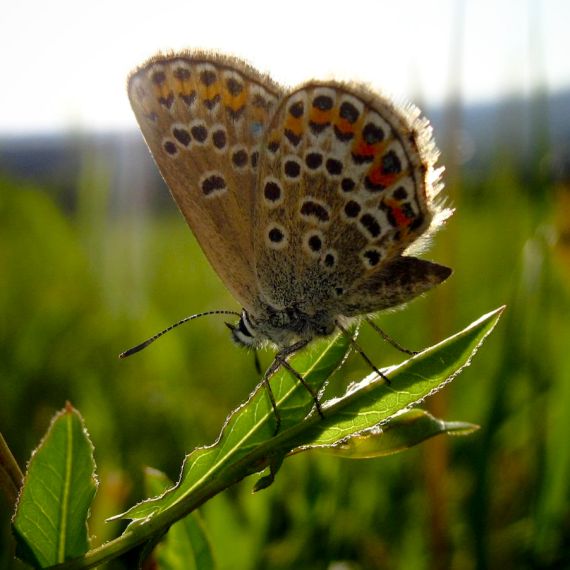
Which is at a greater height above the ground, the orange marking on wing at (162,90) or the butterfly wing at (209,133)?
the orange marking on wing at (162,90)

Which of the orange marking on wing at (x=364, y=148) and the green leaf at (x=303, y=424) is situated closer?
the green leaf at (x=303, y=424)

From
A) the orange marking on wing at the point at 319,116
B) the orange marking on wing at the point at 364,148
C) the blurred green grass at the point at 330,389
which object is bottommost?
the blurred green grass at the point at 330,389

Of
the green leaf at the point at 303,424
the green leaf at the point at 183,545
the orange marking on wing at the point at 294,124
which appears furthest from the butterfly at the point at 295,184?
the green leaf at the point at 303,424

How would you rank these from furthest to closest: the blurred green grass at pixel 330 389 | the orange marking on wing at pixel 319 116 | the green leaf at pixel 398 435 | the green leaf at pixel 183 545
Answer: the blurred green grass at pixel 330 389
the orange marking on wing at pixel 319 116
the green leaf at pixel 183 545
the green leaf at pixel 398 435

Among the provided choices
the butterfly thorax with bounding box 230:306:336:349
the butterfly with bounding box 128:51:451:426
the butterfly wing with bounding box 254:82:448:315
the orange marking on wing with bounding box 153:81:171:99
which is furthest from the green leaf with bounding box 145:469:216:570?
the orange marking on wing with bounding box 153:81:171:99

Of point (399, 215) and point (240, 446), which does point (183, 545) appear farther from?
point (399, 215)

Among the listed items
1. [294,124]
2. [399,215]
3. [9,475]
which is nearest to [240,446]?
[9,475]

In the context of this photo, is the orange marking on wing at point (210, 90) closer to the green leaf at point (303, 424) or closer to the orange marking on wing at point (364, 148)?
the orange marking on wing at point (364, 148)

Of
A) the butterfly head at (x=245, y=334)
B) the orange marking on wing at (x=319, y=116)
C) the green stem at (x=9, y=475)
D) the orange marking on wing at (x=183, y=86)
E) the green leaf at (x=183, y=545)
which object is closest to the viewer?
the green stem at (x=9, y=475)
